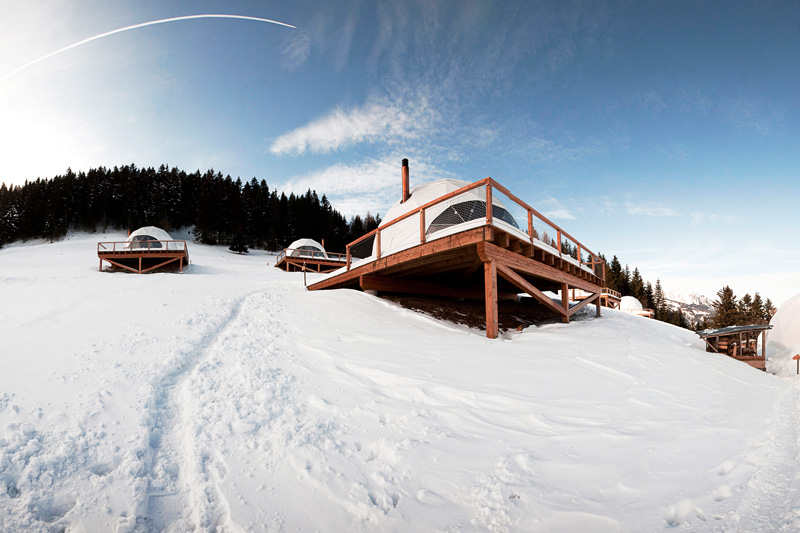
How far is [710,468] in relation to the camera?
2.53 meters

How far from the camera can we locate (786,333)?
41.9 feet

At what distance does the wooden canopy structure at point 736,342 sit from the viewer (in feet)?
29.8

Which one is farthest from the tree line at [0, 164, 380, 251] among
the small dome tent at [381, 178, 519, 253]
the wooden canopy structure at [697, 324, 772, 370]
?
the wooden canopy structure at [697, 324, 772, 370]

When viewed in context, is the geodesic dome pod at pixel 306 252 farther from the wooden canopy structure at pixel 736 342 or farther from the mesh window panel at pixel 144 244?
the wooden canopy structure at pixel 736 342

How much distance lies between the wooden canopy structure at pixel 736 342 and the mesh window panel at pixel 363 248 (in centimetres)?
1030

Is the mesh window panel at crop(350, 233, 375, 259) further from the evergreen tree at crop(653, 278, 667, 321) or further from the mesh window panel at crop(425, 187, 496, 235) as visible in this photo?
the evergreen tree at crop(653, 278, 667, 321)

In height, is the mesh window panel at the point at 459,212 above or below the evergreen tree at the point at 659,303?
above

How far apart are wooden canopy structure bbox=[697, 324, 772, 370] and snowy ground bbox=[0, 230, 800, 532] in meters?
5.26

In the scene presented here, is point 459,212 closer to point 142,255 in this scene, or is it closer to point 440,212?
point 440,212

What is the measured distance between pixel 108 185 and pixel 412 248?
54593 mm

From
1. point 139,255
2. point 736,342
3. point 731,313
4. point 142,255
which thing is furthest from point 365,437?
point 731,313

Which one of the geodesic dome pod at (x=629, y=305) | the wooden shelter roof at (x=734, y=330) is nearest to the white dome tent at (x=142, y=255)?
the wooden shelter roof at (x=734, y=330)

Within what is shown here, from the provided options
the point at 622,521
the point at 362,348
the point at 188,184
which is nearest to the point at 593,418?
the point at 622,521

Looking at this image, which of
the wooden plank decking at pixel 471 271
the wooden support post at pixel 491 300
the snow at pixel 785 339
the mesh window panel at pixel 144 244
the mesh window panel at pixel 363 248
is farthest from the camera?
the mesh window panel at pixel 144 244
